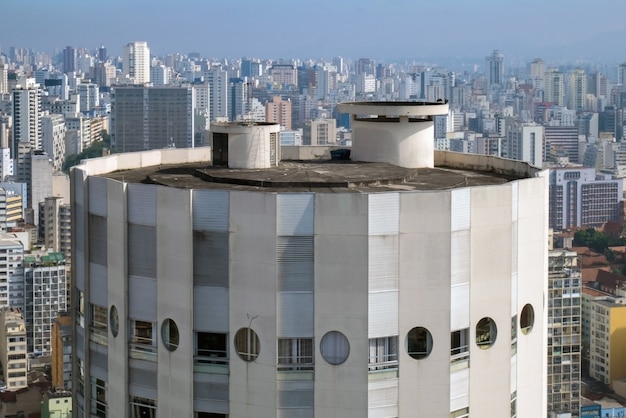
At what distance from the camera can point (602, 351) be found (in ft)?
165

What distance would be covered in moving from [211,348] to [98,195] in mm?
1167

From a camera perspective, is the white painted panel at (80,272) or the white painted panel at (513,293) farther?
the white painted panel at (80,272)

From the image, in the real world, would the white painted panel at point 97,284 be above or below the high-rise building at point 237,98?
below

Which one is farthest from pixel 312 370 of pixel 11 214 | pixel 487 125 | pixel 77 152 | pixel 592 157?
pixel 487 125

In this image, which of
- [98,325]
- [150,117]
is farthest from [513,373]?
[150,117]

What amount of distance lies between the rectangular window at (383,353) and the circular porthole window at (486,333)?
1.73 ft

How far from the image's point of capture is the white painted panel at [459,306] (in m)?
6.55

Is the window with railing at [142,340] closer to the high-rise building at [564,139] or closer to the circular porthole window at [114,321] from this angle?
the circular porthole window at [114,321]

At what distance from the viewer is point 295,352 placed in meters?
A: 6.43

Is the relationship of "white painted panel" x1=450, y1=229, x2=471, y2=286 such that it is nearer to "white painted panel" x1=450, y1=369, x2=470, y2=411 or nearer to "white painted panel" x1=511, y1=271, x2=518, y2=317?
"white painted panel" x1=511, y1=271, x2=518, y2=317

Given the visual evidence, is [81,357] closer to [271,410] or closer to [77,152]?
[271,410]

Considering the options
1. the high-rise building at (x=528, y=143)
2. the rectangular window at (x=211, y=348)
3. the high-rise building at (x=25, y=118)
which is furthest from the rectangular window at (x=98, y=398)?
the high-rise building at (x=528, y=143)

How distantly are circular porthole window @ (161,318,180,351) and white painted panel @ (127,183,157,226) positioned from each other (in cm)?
53

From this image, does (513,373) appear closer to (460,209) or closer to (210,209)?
(460,209)
